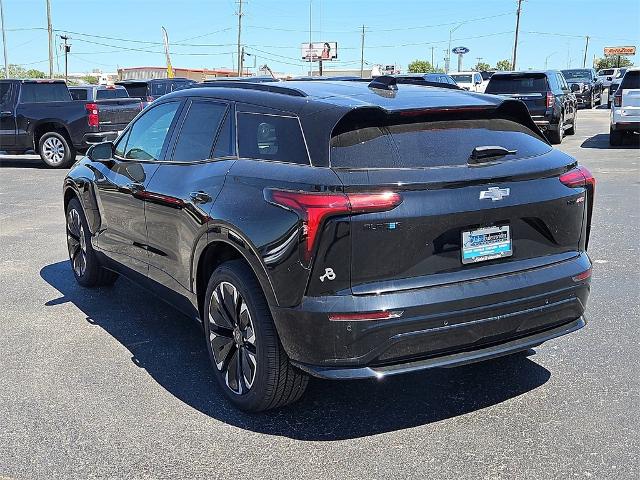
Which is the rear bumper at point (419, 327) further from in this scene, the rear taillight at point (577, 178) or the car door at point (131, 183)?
the car door at point (131, 183)

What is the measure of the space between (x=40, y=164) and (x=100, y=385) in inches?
574

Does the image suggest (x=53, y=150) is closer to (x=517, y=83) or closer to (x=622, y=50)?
(x=517, y=83)

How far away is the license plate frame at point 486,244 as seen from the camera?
3.43 metres

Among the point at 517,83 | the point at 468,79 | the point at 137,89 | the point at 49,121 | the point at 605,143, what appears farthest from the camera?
the point at 468,79

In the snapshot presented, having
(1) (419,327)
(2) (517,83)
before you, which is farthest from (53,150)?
A: (1) (419,327)

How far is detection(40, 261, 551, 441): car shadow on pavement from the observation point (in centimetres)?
372

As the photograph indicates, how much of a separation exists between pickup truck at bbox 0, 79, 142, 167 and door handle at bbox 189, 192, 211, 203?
1243cm

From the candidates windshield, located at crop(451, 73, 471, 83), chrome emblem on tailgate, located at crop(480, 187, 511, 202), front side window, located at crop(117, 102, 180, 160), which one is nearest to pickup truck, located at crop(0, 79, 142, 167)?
front side window, located at crop(117, 102, 180, 160)

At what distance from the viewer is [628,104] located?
16438mm

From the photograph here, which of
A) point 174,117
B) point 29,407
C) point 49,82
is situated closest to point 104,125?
point 49,82

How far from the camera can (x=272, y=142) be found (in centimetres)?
383

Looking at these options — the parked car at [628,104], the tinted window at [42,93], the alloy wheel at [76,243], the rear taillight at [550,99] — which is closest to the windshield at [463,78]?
the rear taillight at [550,99]

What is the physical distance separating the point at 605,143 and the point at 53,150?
45.5ft

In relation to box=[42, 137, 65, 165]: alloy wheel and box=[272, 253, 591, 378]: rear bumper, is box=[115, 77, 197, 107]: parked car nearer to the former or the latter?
box=[42, 137, 65, 165]: alloy wheel
